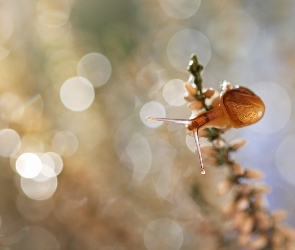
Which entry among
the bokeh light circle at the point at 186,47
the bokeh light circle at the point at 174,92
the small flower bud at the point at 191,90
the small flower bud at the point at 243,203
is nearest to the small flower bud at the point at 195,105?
the small flower bud at the point at 191,90

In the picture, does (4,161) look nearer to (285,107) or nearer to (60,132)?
(60,132)

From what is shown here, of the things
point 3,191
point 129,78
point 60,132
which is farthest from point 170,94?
point 3,191

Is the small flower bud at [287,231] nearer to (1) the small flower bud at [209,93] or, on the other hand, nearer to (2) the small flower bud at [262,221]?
(2) the small flower bud at [262,221]

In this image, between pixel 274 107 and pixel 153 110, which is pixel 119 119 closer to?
pixel 153 110

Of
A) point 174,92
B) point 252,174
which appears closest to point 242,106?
point 252,174

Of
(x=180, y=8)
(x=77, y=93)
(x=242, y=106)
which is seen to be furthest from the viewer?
(x=180, y=8)
